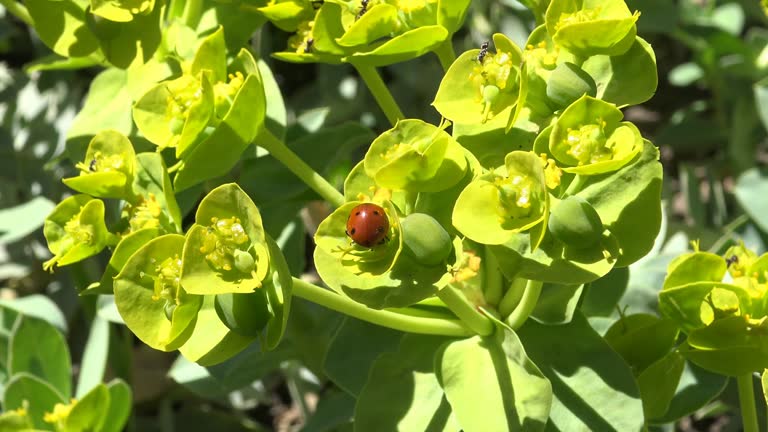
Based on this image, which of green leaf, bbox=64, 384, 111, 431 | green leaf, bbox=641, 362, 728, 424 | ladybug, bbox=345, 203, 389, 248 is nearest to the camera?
ladybug, bbox=345, 203, 389, 248

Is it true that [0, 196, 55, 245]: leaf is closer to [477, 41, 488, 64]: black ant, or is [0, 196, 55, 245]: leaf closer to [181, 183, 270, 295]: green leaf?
[181, 183, 270, 295]: green leaf

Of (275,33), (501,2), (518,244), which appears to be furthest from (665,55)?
(518,244)

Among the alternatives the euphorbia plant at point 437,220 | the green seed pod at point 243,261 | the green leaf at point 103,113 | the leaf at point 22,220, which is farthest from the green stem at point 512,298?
the leaf at point 22,220

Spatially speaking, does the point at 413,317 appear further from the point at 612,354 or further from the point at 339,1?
the point at 339,1

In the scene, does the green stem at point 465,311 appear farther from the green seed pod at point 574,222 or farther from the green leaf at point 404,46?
the green leaf at point 404,46

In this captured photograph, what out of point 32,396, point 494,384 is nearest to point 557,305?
point 494,384

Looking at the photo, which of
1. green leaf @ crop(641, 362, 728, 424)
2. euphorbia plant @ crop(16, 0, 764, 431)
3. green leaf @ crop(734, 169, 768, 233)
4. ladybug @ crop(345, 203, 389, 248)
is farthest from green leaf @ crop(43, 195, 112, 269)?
green leaf @ crop(734, 169, 768, 233)
